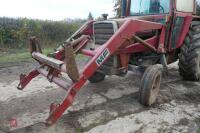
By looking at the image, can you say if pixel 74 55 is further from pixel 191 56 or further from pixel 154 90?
pixel 191 56

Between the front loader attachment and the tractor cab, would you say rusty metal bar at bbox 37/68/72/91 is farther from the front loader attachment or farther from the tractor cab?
Answer: the tractor cab

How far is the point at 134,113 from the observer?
4832 mm

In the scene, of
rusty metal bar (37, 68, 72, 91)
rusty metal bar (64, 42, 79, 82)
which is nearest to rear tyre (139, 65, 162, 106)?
rusty metal bar (37, 68, 72, 91)

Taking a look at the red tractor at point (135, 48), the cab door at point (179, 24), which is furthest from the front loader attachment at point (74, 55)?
the cab door at point (179, 24)

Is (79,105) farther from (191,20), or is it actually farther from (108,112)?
(191,20)

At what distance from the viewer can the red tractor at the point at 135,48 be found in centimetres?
453

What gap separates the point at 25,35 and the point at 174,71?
28.3 ft

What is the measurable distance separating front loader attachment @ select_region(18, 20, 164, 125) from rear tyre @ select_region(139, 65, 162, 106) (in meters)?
0.62

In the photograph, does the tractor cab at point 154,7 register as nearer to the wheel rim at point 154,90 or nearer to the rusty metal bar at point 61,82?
the wheel rim at point 154,90

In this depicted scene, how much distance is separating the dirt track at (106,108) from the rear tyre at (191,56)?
278mm

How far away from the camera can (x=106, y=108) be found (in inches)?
197

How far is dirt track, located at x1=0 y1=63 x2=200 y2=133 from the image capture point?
429 centimetres

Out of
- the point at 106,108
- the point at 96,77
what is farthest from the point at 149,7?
the point at 106,108

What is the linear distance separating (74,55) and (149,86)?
153 centimetres
